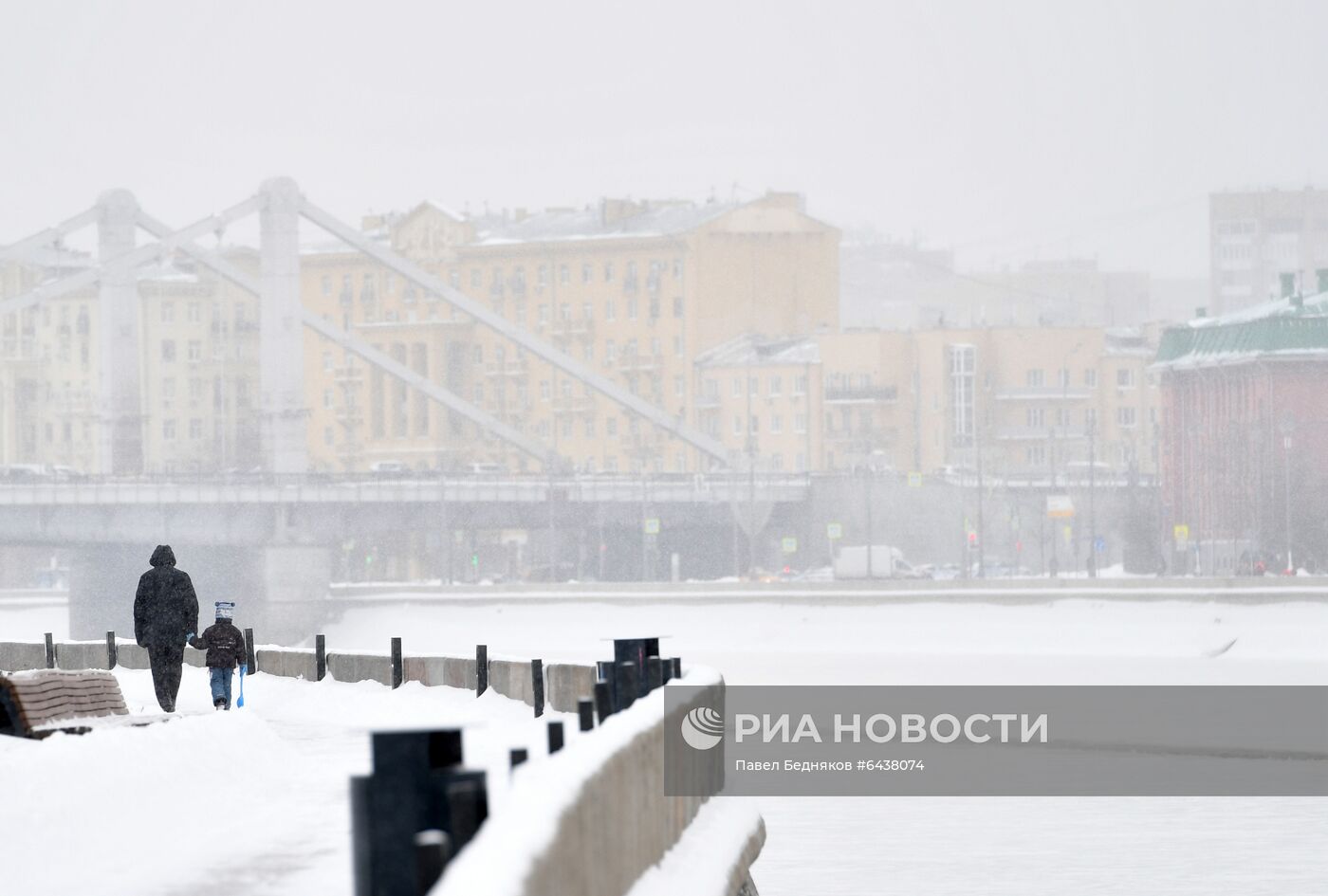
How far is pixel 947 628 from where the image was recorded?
269 feet

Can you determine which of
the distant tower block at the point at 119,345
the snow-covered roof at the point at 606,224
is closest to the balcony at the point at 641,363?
the snow-covered roof at the point at 606,224

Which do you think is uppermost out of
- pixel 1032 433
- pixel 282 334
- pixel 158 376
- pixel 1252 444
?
pixel 158 376

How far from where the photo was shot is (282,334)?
105m

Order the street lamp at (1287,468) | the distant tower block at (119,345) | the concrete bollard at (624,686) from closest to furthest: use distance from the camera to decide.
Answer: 1. the concrete bollard at (624,686)
2. the street lamp at (1287,468)
3. the distant tower block at (119,345)

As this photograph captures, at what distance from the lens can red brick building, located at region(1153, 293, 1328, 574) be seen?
309 ft

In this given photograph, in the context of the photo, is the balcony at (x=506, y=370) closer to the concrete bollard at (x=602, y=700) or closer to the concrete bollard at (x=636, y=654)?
the concrete bollard at (x=636, y=654)

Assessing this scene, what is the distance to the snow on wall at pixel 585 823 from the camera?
6836mm

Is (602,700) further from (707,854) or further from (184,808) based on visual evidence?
(184,808)

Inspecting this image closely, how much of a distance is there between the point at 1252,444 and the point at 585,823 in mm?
89647

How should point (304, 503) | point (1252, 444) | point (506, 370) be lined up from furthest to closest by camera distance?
point (506, 370) < point (304, 503) < point (1252, 444)

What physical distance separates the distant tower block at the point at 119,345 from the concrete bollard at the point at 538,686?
77304mm

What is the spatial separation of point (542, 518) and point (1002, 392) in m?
40.7

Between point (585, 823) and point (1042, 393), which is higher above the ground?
point (1042, 393)

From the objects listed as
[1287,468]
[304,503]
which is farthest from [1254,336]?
[304,503]
